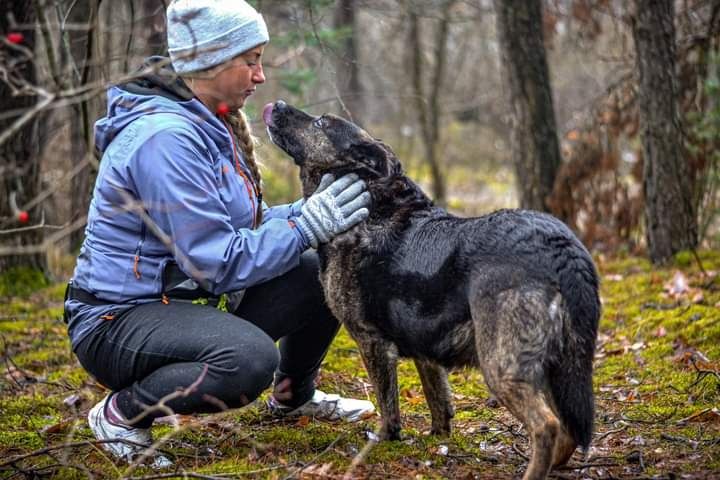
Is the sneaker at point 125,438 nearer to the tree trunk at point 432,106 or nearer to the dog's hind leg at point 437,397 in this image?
the dog's hind leg at point 437,397

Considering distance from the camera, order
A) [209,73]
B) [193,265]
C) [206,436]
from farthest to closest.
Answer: [206,436], [209,73], [193,265]

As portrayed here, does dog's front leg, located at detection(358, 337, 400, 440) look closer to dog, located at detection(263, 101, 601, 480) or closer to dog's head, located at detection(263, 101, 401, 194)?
dog, located at detection(263, 101, 601, 480)

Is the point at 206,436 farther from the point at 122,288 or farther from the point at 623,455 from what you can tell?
the point at 623,455

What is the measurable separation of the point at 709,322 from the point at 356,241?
3.27 metres

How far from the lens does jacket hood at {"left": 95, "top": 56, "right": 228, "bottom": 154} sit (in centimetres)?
420

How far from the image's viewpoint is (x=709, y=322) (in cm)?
619

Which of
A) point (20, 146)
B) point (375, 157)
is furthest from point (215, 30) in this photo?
point (20, 146)

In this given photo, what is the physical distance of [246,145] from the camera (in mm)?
4758

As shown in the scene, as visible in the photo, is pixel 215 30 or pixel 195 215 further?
pixel 215 30

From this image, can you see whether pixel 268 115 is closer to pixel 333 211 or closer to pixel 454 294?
pixel 333 211

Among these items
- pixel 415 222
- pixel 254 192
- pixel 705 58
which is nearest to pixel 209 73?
pixel 254 192

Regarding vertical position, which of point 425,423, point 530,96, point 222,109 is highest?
point 222,109

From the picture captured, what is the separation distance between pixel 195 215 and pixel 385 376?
1.38 meters

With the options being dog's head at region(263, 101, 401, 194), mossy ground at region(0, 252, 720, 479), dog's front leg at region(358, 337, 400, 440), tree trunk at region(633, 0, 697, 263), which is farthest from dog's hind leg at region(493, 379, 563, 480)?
tree trunk at region(633, 0, 697, 263)
